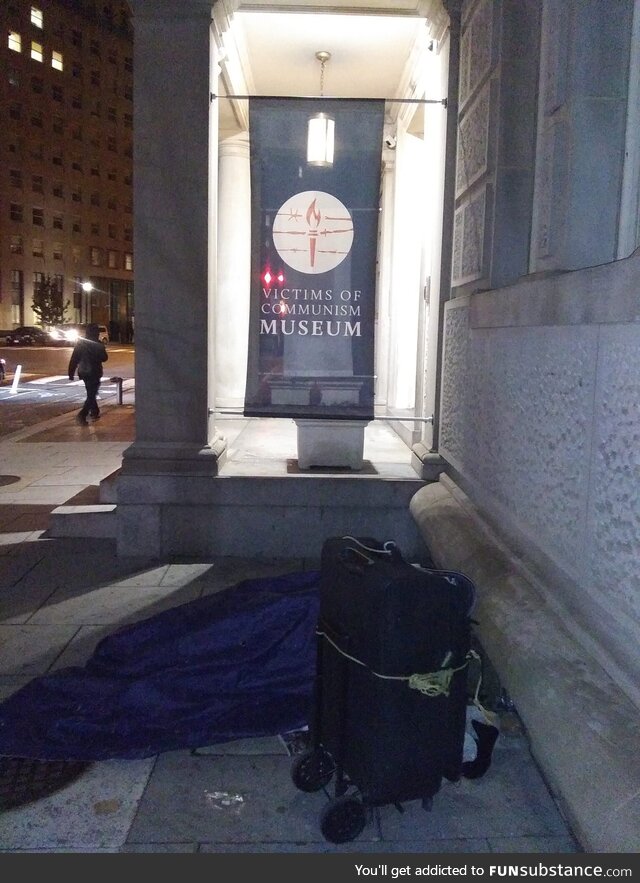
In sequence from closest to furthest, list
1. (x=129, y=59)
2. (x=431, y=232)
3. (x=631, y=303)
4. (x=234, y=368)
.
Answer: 1. (x=631, y=303)
2. (x=431, y=232)
3. (x=234, y=368)
4. (x=129, y=59)

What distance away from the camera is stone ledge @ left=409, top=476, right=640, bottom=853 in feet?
7.84

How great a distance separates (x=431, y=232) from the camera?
701 centimetres

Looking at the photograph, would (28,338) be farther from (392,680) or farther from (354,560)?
(392,680)

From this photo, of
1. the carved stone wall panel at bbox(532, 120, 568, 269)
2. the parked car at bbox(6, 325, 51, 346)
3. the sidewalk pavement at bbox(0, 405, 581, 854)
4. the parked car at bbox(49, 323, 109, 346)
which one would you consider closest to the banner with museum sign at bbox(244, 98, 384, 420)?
the carved stone wall panel at bbox(532, 120, 568, 269)

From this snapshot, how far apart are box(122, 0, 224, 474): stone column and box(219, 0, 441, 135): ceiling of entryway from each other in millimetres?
817

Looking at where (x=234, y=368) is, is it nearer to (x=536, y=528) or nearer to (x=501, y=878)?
(x=536, y=528)

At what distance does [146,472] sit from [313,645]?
283cm

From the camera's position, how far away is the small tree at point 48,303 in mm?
72938

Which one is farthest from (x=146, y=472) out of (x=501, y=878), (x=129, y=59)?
(x=129, y=59)

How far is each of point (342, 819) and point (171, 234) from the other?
4638 millimetres

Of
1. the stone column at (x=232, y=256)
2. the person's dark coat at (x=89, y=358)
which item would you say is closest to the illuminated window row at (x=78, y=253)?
the person's dark coat at (x=89, y=358)

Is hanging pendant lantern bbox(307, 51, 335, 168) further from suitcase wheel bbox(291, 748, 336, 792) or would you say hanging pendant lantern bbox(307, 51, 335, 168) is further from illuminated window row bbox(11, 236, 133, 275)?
illuminated window row bbox(11, 236, 133, 275)

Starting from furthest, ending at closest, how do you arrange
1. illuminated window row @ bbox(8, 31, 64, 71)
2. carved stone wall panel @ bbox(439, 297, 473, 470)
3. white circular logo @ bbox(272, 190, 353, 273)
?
1. illuminated window row @ bbox(8, 31, 64, 71)
2. white circular logo @ bbox(272, 190, 353, 273)
3. carved stone wall panel @ bbox(439, 297, 473, 470)

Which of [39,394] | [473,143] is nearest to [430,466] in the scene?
[473,143]
